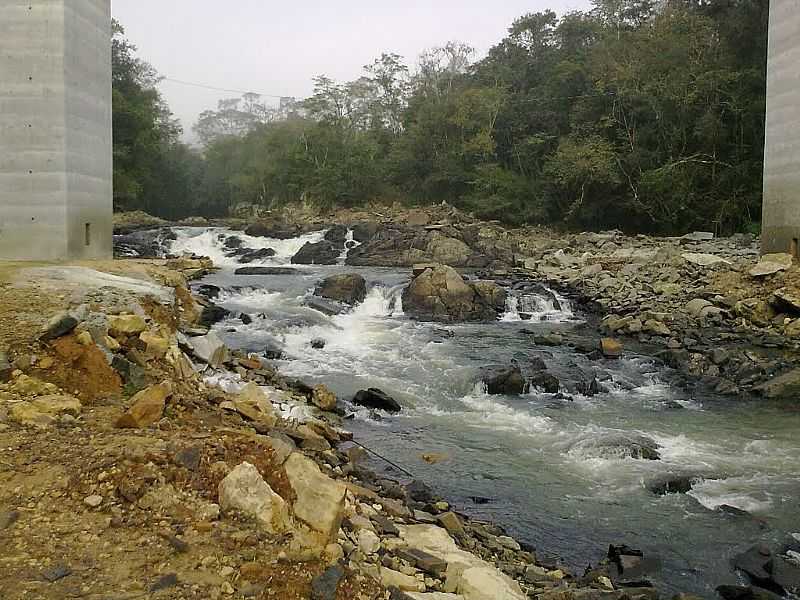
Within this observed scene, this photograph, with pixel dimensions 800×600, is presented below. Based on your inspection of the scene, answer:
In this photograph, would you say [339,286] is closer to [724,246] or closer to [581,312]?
[581,312]

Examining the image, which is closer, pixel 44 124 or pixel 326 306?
pixel 44 124

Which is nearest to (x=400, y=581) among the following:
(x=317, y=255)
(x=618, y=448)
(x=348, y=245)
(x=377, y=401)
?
(x=618, y=448)

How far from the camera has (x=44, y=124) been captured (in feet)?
38.1

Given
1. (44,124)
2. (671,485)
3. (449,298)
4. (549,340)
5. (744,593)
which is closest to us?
(744,593)

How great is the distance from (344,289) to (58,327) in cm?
1049

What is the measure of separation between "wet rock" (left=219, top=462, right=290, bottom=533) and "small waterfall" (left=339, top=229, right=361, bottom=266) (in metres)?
20.8

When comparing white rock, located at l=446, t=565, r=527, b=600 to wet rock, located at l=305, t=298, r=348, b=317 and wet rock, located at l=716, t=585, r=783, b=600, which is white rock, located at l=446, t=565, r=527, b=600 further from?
wet rock, located at l=305, t=298, r=348, b=317

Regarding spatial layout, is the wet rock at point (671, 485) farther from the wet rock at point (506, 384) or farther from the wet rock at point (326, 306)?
the wet rock at point (326, 306)

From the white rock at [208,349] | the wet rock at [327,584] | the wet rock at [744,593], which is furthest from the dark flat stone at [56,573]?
the white rock at [208,349]

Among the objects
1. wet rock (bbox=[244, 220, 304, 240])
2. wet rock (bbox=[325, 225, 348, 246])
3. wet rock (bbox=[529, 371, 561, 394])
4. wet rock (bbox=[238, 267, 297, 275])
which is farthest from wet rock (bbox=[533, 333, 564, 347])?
wet rock (bbox=[244, 220, 304, 240])

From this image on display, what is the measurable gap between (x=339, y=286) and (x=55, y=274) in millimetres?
8216

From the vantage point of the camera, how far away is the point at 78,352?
20.4 feet

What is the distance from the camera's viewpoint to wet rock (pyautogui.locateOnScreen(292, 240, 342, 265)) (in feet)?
80.9

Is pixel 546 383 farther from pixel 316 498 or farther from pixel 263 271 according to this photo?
pixel 263 271
